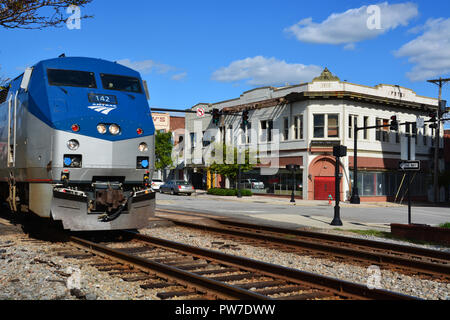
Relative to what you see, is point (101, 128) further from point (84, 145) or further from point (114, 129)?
point (84, 145)

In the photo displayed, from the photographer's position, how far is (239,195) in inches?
1555

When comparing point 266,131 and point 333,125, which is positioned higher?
point 333,125

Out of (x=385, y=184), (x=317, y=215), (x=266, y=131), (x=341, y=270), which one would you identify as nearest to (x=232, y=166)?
(x=266, y=131)

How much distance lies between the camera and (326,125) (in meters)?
39.6

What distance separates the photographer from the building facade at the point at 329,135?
39.4m

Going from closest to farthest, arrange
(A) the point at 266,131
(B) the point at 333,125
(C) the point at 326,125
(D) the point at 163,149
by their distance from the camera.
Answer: (C) the point at 326,125
(B) the point at 333,125
(A) the point at 266,131
(D) the point at 163,149

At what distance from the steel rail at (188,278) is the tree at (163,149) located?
50175 mm

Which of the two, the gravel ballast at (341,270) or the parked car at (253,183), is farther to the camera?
the parked car at (253,183)

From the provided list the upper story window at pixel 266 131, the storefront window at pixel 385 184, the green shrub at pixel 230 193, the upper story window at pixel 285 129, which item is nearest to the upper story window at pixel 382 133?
the storefront window at pixel 385 184

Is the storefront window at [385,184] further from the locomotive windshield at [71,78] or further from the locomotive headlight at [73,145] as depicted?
the locomotive headlight at [73,145]

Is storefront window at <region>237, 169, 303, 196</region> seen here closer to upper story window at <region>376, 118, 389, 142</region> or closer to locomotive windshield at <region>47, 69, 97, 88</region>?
upper story window at <region>376, 118, 389, 142</region>

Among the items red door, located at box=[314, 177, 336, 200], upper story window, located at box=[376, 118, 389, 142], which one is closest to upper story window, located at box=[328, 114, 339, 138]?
red door, located at box=[314, 177, 336, 200]

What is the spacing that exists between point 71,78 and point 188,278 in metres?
→ 6.08

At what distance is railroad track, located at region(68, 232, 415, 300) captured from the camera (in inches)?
251
